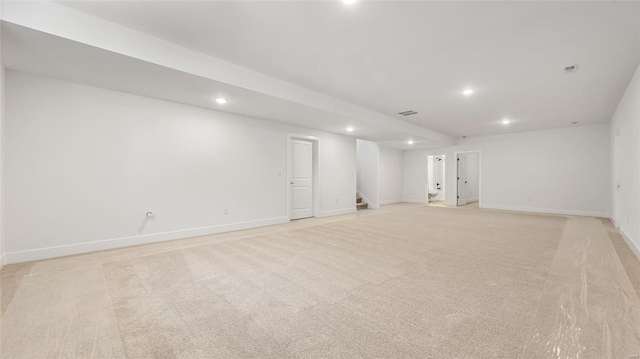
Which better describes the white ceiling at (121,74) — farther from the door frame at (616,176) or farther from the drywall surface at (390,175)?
the door frame at (616,176)

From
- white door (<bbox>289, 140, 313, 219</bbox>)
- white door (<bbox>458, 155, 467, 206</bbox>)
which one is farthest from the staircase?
white door (<bbox>458, 155, 467, 206</bbox>)

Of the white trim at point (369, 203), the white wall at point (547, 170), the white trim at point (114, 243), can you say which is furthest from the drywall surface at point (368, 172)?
the white trim at point (114, 243)

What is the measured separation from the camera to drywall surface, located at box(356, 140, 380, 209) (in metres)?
9.08

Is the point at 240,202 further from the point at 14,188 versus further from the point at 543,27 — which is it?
the point at 543,27

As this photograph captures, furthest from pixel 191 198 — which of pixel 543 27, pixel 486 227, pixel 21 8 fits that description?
pixel 486 227

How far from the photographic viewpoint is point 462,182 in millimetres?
10203

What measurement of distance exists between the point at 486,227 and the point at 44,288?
22.8 feet

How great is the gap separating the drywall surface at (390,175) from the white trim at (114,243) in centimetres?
607

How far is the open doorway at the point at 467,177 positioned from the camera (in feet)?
32.6

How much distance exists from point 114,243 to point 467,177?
457 inches

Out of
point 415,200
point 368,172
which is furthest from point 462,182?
point 368,172

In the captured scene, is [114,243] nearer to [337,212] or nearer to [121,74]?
[121,74]

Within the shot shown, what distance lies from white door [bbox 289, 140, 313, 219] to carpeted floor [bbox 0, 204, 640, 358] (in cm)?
283

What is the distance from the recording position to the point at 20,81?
10.8ft
